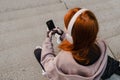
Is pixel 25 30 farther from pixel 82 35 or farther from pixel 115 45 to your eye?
pixel 82 35

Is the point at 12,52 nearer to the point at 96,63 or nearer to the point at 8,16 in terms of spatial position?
the point at 8,16

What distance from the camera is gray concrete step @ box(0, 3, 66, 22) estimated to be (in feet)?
10.4

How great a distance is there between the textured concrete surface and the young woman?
1.36 feet

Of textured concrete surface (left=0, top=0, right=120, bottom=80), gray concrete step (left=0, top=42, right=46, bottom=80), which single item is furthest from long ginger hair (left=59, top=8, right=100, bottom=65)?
gray concrete step (left=0, top=42, right=46, bottom=80)

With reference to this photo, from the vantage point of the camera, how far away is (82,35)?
156 centimetres

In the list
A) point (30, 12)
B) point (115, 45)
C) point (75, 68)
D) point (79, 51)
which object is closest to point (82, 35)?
point (79, 51)

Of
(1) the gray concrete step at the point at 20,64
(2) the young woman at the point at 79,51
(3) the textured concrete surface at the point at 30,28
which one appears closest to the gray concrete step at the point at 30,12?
(3) the textured concrete surface at the point at 30,28

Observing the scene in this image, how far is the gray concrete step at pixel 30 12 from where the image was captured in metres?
3.17

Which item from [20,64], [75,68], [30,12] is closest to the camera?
[75,68]

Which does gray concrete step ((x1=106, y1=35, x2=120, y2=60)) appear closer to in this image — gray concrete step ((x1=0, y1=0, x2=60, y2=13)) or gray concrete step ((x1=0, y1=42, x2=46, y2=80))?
gray concrete step ((x1=0, y1=42, x2=46, y2=80))

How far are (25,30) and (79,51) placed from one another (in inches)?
50.9

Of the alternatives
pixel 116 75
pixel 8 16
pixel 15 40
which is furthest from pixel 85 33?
pixel 8 16

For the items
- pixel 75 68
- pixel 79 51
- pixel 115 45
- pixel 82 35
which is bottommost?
pixel 115 45

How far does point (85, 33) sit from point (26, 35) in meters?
A: 1.31
